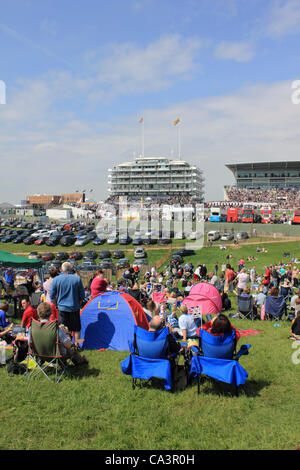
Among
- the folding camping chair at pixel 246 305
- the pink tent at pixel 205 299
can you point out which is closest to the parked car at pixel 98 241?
the pink tent at pixel 205 299

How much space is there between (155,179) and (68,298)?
128089mm

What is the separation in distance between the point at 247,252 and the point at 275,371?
1317 inches

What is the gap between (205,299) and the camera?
37.2 feet

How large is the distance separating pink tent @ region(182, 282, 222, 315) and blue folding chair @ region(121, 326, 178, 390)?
560 cm

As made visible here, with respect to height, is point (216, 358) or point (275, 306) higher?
point (216, 358)

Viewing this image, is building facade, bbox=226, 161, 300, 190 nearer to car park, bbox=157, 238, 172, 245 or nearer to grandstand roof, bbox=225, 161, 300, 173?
grandstand roof, bbox=225, 161, 300, 173

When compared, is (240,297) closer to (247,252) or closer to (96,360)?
(96,360)

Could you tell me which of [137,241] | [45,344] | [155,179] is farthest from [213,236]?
[155,179]

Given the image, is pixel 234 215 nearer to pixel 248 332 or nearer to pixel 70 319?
pixel 248 332

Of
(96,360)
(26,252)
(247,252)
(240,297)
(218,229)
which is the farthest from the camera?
(218,229)

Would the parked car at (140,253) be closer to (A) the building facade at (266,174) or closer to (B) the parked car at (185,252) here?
(B) the parked car at (185,252)
